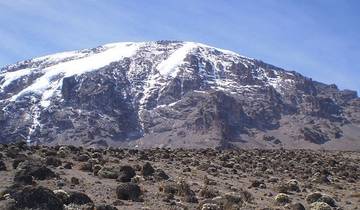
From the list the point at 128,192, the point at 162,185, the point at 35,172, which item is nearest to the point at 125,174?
the point at 162,185

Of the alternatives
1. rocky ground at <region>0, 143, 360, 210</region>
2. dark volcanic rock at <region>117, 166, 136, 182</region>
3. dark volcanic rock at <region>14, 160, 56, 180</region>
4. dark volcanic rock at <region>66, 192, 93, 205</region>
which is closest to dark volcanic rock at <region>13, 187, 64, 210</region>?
rocky ground at <region>0, 143, 360, 210</region>

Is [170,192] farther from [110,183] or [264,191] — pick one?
[264,191]

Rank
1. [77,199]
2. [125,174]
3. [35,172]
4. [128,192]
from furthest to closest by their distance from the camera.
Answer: [125,174] < [35,172] < [128,192] < [77,199]

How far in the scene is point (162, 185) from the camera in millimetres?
35531

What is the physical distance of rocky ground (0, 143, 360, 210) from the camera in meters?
28.0

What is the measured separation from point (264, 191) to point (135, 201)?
514 inches

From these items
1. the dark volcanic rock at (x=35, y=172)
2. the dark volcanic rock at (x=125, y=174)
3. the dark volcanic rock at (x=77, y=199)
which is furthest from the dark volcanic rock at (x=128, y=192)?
the dark volcanic rock at (x=125, y=174)

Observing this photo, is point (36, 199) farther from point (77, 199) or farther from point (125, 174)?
point (125, 174)

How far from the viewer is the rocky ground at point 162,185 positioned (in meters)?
28.0

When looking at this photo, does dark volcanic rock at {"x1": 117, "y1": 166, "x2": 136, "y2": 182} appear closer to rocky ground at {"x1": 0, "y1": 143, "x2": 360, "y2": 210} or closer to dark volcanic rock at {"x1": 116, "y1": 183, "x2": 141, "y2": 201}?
rocky ground at {"x1": 0, "y1": 143, "x2": 360, "y2": 210}

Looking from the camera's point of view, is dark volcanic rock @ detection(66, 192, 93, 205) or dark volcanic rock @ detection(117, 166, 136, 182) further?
dark volcanic rock @ detection(117, 166, 136, 182)

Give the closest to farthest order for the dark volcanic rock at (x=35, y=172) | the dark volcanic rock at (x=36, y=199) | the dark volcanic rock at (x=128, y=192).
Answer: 1. the dark volcanic rock at (x=36, y=199)
2. the dark volcanic rock at (x=128, y=192)
3. the dark volcanic rock at (x=35, y=172)

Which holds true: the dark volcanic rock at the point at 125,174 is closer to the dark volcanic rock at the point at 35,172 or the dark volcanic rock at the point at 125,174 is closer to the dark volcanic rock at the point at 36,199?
the dark volcanic rock at the point at 35,172

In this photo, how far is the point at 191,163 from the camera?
182 feet
